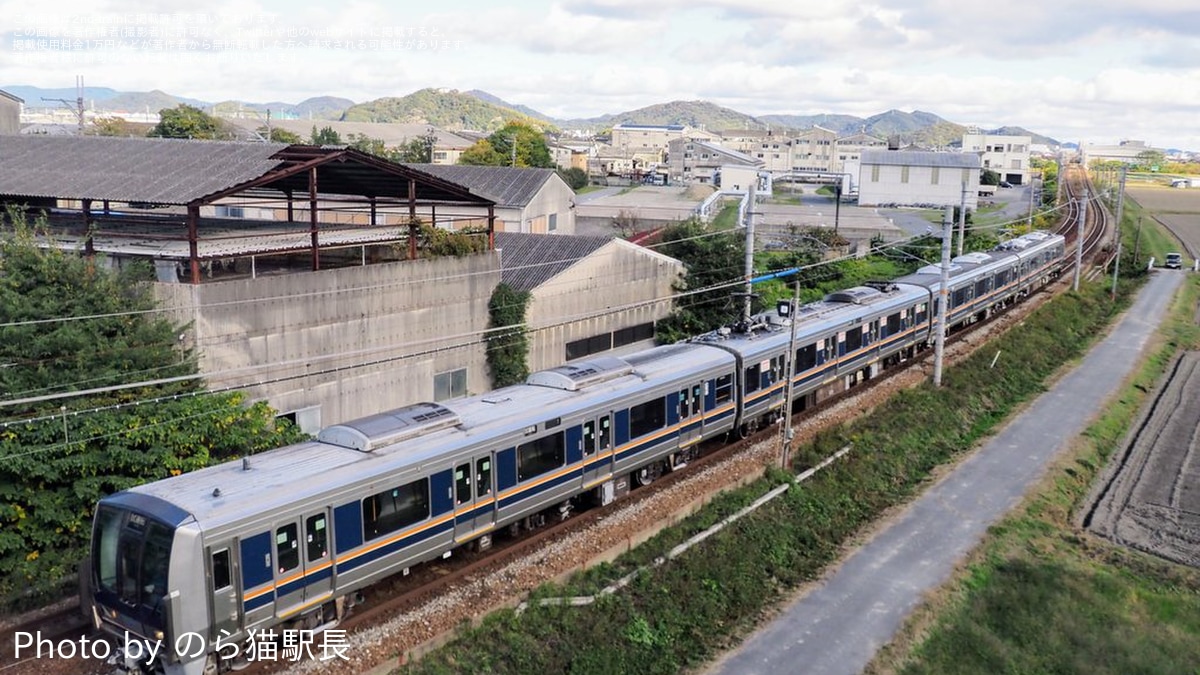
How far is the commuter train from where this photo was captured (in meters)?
12.8

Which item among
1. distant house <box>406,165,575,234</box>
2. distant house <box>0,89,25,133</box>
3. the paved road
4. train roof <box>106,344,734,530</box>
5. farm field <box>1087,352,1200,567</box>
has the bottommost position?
farm field <box>1087,352,1200,567</box>

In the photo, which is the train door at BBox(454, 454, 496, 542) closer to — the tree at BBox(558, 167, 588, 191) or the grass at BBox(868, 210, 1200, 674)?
the grass at BBox(868, 210, 1200, 674)

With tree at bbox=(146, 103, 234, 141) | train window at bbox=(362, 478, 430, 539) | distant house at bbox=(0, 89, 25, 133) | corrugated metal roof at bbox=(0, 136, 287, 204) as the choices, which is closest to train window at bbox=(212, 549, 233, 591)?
train window at bbox=(362, 478, 430, 539)

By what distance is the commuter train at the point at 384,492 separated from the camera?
12.8 meters

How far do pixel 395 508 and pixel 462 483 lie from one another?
56.0 inches

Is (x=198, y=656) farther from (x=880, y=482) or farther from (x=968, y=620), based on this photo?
(x=880, y=482)

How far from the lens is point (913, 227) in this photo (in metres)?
72.6

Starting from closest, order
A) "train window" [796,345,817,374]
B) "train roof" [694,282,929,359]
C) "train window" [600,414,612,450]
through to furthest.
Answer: "train window" [600,414,612,450], "train roof" [694,282,929,359], "train window" [796,345,817,374]

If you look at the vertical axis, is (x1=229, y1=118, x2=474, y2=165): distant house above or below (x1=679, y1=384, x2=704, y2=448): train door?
above

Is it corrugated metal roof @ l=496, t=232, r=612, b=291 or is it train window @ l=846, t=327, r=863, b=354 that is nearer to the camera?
train window @ l=846, t=327, r=863, b=354

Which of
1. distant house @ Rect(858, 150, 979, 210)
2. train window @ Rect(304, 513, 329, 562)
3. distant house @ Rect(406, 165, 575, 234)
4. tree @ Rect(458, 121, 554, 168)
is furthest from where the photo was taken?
tree @ Rect(458, 121, 554, 168)

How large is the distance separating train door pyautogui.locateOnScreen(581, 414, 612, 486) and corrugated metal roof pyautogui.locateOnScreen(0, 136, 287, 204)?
967cm

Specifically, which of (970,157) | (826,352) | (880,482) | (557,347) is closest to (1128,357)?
(826,352)

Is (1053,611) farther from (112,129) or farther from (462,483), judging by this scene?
(112,129)
